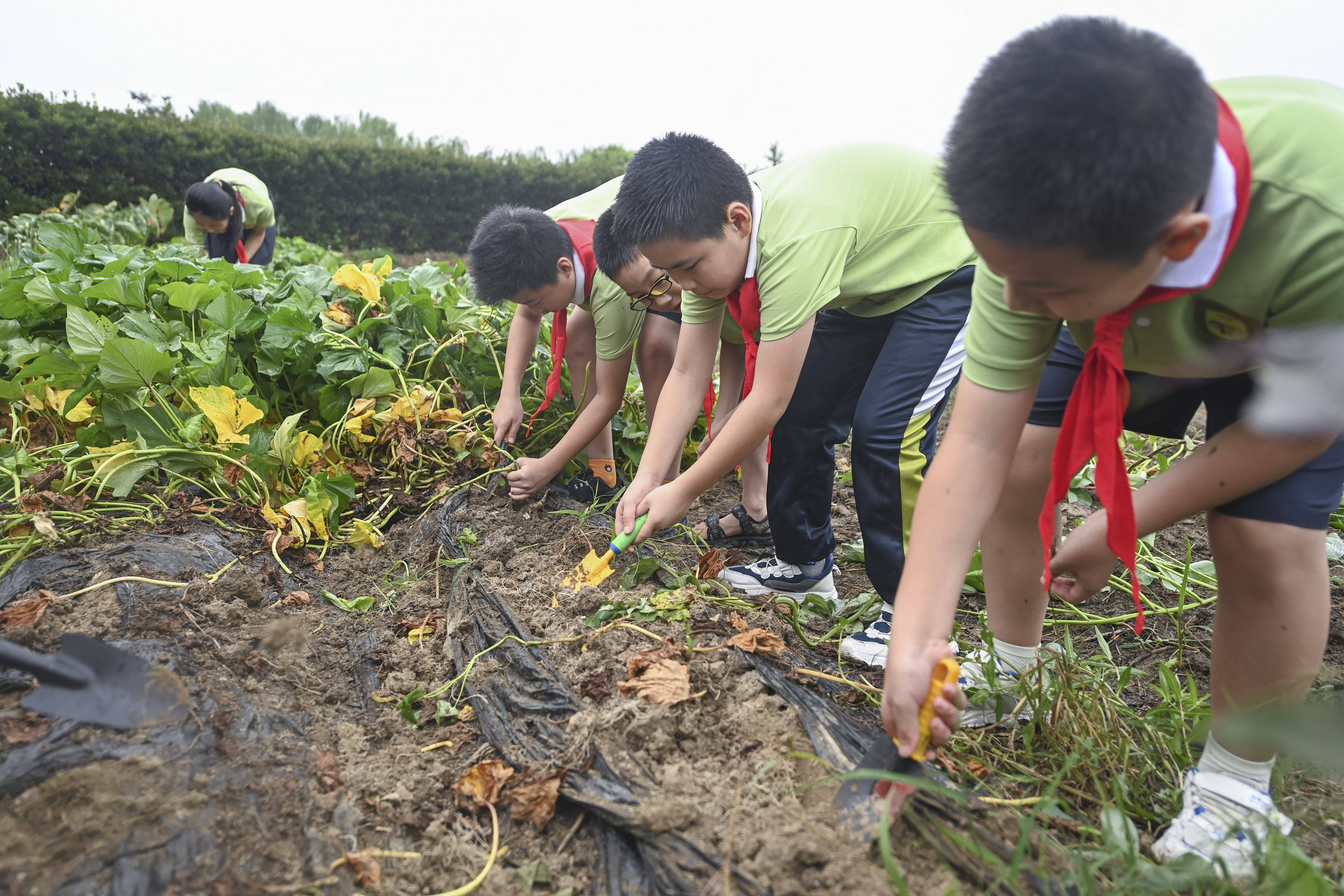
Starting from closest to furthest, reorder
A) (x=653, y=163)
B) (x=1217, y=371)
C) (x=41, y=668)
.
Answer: (x=1217, y=371), (x=41, y=668), (x=653, y=163)

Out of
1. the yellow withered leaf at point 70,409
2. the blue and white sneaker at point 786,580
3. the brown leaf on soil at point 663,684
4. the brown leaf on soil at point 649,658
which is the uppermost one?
the yellow withered leaf at point 70,409

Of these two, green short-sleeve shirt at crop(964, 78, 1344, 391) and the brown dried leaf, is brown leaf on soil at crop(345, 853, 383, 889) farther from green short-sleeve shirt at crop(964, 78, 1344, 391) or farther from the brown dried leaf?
green short-sleeve shirt at crop(964, 78, 1344, 391)

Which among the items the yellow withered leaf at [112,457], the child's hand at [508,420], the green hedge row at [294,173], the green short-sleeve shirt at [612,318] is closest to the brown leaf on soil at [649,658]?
the green short-sleeve shirt at [612,318]

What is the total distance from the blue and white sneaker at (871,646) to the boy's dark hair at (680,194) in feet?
3.41

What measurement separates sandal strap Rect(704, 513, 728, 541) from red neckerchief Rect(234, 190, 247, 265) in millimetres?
4112

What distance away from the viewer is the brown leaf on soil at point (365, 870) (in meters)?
1.14

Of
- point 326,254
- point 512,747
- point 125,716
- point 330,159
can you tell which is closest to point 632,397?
point 512,747

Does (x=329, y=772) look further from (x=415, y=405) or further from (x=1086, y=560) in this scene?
(x=415, y=405)

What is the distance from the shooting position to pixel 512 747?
1436 millimetres

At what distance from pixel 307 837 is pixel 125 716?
1.29ft

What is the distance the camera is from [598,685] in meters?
1.54

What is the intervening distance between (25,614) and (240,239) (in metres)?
4.37

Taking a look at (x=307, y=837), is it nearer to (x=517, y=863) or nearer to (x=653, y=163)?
(x=517, y=863)

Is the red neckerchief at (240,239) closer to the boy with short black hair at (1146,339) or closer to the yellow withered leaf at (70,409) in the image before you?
the yellow withered leaf at (70,409)
